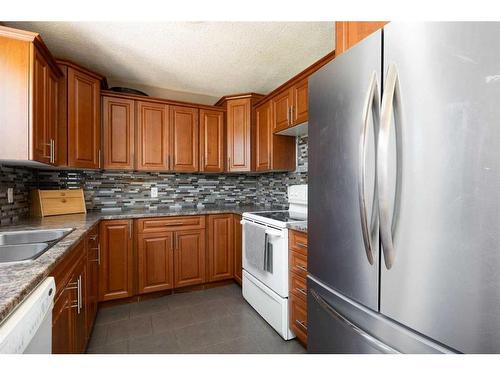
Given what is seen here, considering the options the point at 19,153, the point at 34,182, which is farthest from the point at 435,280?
the point at 34,182

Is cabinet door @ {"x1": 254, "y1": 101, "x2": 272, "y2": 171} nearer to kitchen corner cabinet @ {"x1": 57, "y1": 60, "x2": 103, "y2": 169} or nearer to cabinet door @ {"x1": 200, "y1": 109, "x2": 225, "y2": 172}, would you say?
cabinet door @ {"x1": 200, "y1": 109, "x2": 225, "y2": 172}

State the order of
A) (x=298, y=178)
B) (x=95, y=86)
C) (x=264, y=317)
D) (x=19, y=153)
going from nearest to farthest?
(x=19, y=153)
(x=264, y=317)
(x=95, y=86)
(x=298, y=178)

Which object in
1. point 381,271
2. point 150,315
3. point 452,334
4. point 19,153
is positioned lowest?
point 150,315

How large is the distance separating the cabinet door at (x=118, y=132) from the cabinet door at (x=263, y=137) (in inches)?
55.4

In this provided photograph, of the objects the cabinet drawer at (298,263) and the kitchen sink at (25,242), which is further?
the cabinet drawer at (298,263)

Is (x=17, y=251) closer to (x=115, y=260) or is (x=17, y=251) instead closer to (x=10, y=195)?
(x=10, y=195)

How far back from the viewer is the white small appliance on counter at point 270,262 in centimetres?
180

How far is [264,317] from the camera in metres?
2.04

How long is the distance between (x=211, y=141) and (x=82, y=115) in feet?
4.37

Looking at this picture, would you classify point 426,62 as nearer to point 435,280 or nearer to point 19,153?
point 435,280

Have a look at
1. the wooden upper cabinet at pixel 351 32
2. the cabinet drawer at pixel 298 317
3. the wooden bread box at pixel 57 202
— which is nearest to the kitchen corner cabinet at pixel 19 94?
the wooden bread box at pixel 57 202

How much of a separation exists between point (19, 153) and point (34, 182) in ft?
3.77

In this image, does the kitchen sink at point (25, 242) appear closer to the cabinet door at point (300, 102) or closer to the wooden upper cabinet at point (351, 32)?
the wooden upper cabinet at point (351, 32)

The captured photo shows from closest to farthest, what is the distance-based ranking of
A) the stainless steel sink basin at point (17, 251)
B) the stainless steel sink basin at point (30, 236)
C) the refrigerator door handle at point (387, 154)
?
1. the refrigerator door handle at point (387, 154)
2. the stainless steel sink basin at point (17, 251)
3. the stainless steel sink basin at point (30, 236)
